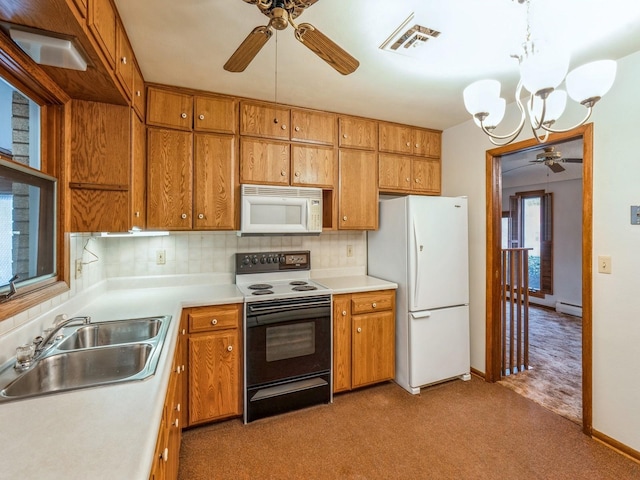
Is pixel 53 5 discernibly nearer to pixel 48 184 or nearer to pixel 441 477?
pixel 48 184

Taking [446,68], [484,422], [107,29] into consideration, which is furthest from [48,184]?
[484,422]

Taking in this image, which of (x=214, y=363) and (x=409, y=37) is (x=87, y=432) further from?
(x=409, y=37)

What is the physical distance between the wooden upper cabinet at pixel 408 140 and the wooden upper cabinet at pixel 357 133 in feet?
0.29

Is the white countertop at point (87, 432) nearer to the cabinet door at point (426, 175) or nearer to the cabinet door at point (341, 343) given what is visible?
the cabinet door at point (341, 343)

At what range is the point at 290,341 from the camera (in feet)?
7.85

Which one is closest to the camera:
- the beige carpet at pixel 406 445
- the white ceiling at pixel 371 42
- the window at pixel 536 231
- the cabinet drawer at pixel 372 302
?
the white ceiling at pixel 371 42

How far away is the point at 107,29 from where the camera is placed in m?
1.37

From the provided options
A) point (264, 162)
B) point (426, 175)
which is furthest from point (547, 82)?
point (426, 175)

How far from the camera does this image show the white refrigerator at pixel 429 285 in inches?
106

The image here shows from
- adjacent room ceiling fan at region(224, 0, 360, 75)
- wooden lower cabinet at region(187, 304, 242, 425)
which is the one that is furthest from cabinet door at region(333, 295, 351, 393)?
adjacent room ceiling fan at region(224, 0, 360, 75)

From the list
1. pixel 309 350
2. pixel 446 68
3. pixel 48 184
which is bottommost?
pixel 309 350

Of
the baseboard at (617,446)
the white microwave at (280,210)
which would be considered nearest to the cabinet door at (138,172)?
the white microwave at (280,210)

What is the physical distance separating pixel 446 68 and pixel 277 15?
1.36 m

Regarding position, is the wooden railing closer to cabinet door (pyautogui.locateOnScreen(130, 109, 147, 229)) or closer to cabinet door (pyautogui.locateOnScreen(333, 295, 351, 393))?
cabinet door (pyautogui.locateOnScreen(333, 295, 351, 393))
